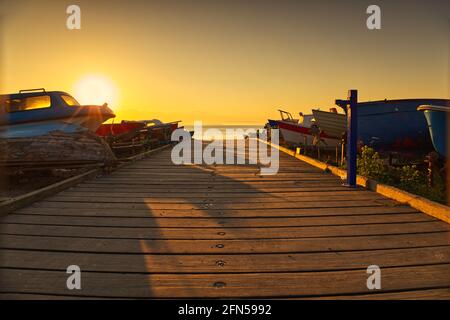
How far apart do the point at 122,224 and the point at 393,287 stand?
2.89 meters

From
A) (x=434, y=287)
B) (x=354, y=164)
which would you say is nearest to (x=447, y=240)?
(x=434, y=287)

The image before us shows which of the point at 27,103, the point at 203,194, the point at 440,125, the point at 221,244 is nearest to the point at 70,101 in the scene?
the point at 27,103

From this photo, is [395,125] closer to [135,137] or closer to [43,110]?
[135,137]

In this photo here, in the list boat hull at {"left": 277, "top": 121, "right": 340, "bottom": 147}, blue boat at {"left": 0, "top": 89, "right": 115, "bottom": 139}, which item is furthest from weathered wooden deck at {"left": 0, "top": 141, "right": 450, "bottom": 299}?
boat hull at {"left": 277, "top": 121, "right": 340, "bottom": 147}

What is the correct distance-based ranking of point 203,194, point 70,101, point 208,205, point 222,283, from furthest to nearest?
point 70,101
point 203,194
point 208,205
point 222,283

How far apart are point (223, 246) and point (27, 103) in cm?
1238

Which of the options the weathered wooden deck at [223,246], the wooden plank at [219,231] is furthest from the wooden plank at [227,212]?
the wooden plank at [219,231]

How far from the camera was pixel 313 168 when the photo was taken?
30.7ft

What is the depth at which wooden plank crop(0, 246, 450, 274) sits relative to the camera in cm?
275

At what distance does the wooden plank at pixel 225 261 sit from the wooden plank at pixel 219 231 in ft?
1.64

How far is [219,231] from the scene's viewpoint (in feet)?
12.3

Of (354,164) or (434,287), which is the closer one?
(434,287)

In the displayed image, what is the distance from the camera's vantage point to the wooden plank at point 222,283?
237 centimetres
